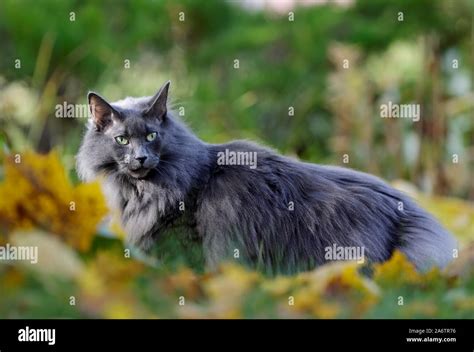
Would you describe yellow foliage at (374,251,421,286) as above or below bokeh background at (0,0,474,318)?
below

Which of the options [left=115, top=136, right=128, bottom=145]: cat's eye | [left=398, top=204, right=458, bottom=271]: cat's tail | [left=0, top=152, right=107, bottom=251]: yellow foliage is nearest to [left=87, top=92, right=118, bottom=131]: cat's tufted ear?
[left=115, top=136, right=128, bottom=145]: cat's eye

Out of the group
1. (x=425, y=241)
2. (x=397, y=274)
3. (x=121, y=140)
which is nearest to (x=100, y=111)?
(x=121, y=140)

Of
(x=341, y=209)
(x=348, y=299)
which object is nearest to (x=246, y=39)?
(x=341, y=209)

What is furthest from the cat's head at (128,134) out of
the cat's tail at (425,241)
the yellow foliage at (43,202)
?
the cat's tail at (425,241)

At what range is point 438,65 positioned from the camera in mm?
10977

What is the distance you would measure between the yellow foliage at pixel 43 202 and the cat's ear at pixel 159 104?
1.13m

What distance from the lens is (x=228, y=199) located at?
4613mm

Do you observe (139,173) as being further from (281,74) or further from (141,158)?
(281,74)

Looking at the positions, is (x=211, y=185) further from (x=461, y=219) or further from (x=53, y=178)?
(x=461, y=219)

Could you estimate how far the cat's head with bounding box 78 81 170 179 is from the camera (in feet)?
14.7

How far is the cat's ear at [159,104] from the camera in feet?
15.0

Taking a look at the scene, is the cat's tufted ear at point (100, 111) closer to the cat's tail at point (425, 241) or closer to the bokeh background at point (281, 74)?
the bokeh background at point (281, 74)

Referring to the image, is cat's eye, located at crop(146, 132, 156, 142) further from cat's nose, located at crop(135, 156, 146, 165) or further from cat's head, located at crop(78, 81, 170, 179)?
cat's nose, located at crop(135, 156, 146, 165)
